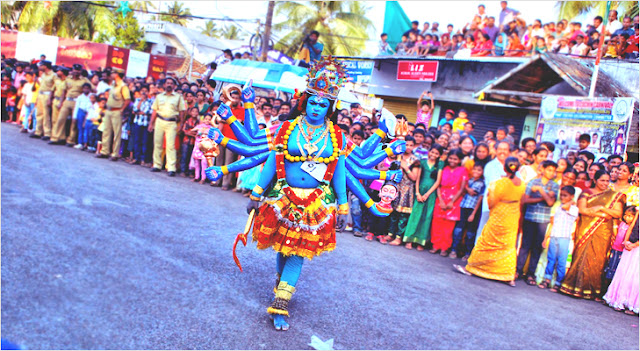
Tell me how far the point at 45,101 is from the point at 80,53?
42.0ft

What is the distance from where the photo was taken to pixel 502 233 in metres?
6.43

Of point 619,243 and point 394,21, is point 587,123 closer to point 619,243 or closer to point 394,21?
point 619,243

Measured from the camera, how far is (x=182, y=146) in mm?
10227

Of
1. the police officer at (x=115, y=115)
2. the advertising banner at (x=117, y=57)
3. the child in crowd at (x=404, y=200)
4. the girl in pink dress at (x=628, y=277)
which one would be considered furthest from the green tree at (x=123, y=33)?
the girl in pink dress at (x=628, y=277)

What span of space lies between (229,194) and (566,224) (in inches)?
209

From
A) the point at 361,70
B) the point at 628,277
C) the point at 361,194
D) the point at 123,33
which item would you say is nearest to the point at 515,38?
the point at 361,70

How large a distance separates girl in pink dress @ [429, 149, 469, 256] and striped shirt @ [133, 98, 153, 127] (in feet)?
19.8

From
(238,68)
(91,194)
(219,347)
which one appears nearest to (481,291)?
(219,347)

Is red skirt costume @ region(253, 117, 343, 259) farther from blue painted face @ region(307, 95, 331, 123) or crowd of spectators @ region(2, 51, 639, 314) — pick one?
crowd of spectators @ region(2, 51, 639, 314)

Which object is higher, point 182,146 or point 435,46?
point 435,46

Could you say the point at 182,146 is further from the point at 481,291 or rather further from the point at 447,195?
the point at 481,291

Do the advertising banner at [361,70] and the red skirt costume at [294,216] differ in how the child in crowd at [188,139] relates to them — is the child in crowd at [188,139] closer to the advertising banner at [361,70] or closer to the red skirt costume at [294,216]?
the red skirt costume at [294,216]

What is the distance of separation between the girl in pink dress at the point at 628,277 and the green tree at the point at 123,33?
29.3 metres

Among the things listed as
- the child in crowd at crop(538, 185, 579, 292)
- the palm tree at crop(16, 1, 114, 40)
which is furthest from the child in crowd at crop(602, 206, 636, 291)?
the palm tree at crop(16, 1, 114, 40)
